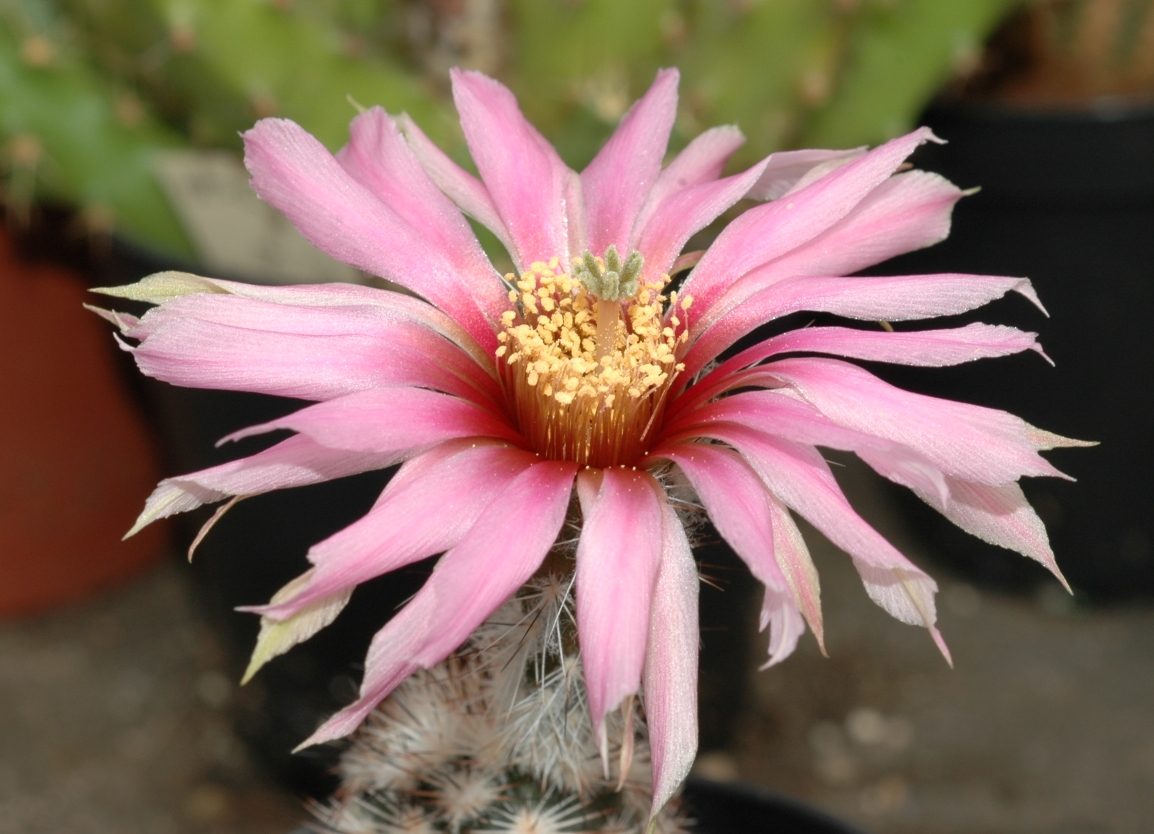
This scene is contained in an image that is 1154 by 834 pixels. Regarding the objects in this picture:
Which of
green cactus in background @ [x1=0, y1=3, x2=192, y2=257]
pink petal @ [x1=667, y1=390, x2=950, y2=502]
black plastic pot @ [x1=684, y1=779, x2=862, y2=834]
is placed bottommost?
black plastic pot @ [x1=684, y1=779, x2=862, y2=834]

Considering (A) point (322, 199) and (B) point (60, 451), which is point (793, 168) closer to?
(A) point (322, 199)

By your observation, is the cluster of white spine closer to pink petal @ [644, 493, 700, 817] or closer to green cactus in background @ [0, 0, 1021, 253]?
pink petal @ [644, 493, 700, 817]

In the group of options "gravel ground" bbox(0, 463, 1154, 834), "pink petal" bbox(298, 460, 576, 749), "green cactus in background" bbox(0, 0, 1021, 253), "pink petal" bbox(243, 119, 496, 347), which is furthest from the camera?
"gravel ground" bbox(0, 463, 1154, 834)

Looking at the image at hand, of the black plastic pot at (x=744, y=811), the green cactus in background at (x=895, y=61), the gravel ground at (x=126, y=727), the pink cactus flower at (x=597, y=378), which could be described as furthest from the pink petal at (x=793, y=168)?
the gravel ground at (x=126, y=727)

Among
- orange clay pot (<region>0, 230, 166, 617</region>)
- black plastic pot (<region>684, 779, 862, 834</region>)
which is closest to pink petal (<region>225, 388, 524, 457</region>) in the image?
black plastic pot (<region>684, 779, 862, 834</region>)

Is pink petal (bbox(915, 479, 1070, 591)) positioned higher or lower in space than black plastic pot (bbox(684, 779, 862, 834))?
higher

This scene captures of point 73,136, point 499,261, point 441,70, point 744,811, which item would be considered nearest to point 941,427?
point 744,811

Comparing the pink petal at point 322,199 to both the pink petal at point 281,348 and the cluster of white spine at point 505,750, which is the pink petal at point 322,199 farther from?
the cluster of white spine at point 505,750
